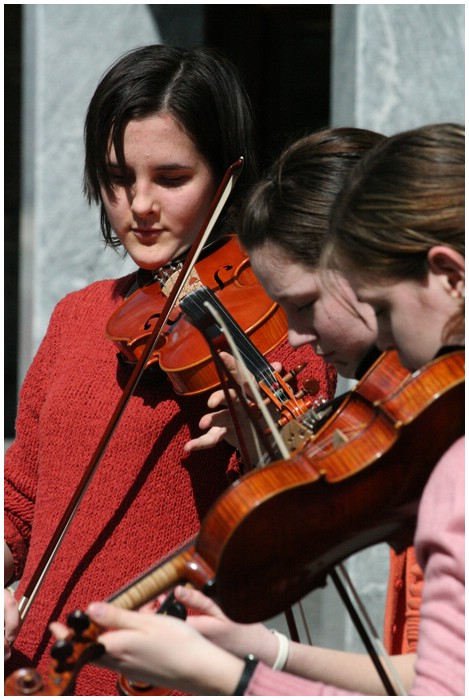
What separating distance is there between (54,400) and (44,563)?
11.2 inches

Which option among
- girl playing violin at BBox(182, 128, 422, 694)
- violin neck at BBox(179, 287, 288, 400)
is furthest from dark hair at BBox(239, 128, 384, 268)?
violin neck at BBox(179, 287, 288, 400)

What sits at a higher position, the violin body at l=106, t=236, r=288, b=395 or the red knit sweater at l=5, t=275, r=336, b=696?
the violin body at l=106, t=236, r=288, b=395

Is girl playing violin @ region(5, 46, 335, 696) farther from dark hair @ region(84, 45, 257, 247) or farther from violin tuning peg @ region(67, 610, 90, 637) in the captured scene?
violin tuning peg @ region(67, 610, 90, 637)

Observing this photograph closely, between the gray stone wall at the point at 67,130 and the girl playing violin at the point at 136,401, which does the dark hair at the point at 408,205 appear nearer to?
the girl playing violin at the point at 136,401

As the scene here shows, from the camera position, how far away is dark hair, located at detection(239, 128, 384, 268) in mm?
1533

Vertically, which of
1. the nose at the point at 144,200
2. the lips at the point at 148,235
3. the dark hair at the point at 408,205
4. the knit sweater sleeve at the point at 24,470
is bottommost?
the knit sweater sleeve at the point at 24,470

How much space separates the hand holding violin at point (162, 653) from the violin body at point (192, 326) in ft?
1.86

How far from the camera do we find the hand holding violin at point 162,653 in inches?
44.3

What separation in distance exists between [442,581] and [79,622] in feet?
1.17

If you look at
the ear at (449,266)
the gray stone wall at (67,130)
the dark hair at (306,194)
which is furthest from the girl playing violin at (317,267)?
the gray stone wall at (67,130)

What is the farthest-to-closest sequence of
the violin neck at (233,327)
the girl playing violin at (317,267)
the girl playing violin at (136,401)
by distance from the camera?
the girl playing violin at (136,401) → the violin neck at (233,327) → the girl playing violin at (317,267)

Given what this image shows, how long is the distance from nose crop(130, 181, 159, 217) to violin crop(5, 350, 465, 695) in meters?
0.65

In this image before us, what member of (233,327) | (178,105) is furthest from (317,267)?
(178,105)

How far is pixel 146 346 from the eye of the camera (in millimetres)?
1728
